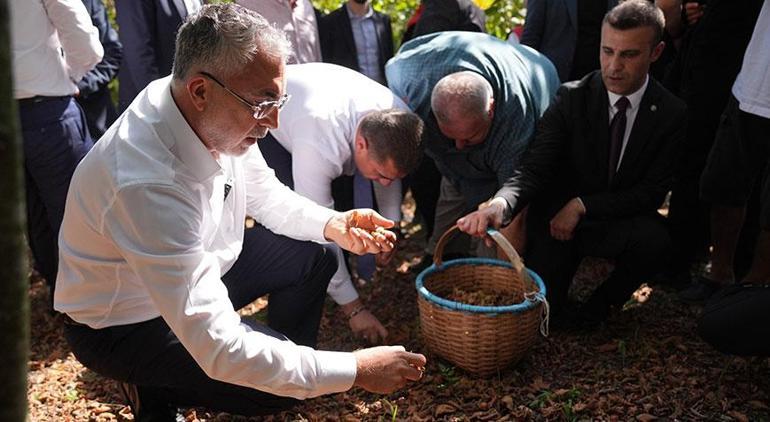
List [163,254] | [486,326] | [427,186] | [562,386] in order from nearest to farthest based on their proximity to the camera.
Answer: [163,254] → [486,326] → [562,386] → [427,186]

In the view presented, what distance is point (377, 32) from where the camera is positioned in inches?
194

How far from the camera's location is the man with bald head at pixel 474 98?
11.9 ft

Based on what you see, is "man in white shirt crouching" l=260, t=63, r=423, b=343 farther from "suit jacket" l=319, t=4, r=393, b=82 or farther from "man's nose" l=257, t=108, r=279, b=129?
"suit jacket" l=319, t=4, r=393, b=82

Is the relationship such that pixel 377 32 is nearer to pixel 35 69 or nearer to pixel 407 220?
pixel 407 220

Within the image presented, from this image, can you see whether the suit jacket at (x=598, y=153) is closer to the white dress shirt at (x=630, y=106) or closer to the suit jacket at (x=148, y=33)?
the white dress shirt at (x=630, y=106)

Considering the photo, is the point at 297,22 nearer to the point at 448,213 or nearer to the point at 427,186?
the point at 427,186

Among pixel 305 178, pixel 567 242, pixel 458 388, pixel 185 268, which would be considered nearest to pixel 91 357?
Answer: pixel 185 268

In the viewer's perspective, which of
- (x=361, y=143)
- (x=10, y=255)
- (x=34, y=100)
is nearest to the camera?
(x=10, y=255)

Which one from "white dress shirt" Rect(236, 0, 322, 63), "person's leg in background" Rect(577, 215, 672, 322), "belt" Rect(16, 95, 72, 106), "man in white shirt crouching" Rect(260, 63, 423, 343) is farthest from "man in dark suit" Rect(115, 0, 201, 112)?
"person's leg in background" Rect(577, 215, 672, 322)

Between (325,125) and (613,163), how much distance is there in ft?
4.85

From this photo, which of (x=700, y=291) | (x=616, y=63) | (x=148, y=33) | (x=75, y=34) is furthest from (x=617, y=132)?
(x=75, y=34)

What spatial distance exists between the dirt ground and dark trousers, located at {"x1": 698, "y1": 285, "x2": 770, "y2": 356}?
12.2 inches

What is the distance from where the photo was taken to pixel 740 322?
278cm

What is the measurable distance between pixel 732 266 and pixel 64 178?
3724mm
